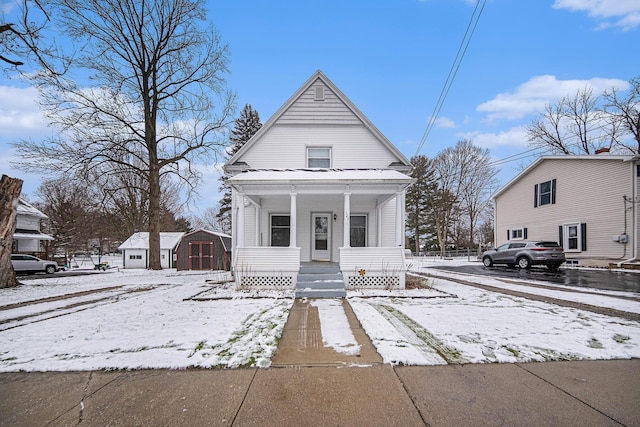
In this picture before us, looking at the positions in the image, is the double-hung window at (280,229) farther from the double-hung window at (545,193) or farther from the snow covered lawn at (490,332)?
the double-hung window at (545,193)

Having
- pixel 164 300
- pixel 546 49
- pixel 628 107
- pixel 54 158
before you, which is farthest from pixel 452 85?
pixel 628 107

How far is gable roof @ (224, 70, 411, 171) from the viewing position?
11398mm

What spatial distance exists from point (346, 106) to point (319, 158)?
229 centimetres

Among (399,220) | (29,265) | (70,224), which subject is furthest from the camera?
(70,224)

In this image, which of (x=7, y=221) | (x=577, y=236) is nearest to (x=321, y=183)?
(x=7, y=221)

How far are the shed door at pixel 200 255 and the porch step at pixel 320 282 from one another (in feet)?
47.0

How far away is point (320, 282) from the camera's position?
820cm

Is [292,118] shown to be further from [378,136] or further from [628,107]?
[628,107]

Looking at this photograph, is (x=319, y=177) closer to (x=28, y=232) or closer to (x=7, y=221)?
(x=7, y=221)

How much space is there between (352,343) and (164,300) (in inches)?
202

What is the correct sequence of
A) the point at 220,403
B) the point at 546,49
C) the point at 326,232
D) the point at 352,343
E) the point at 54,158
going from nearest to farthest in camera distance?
the point at 220,403, the point at 352,343, the point at 326,232, the point at 546,49, the point at 54,158

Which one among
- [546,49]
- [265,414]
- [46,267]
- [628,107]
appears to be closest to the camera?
[265,414]

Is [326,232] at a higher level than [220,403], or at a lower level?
higher

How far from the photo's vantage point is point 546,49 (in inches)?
522
